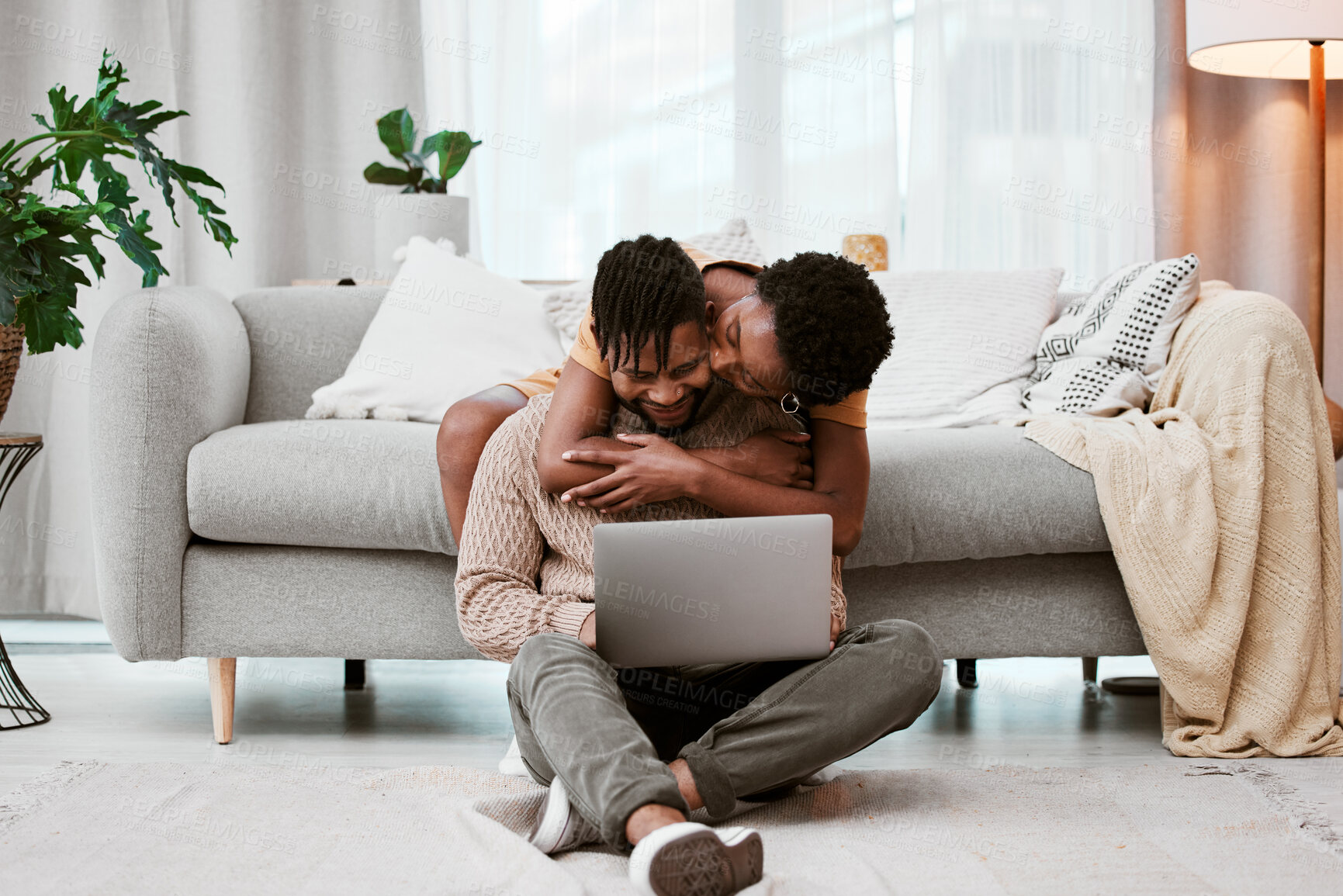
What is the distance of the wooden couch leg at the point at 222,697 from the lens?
5.32 feet

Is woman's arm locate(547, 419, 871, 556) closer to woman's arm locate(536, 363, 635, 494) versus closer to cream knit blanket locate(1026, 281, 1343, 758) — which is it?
woman's arm locate(536, 363, 635, 494)

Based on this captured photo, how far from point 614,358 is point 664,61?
75.6 inches

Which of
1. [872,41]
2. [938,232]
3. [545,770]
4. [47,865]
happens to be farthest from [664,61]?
[47,865]

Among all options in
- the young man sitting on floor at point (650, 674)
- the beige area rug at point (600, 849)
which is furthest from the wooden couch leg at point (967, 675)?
the young man sitting on floor at point (650, 674)

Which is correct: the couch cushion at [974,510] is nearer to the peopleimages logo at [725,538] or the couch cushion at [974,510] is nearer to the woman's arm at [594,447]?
the woman's arm at [594,447]

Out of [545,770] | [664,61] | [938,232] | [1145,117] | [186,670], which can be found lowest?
[186,670]

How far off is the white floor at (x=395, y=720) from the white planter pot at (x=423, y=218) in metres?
0.94

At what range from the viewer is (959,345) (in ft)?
6.89

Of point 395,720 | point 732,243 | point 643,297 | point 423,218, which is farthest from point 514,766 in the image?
point 423,218

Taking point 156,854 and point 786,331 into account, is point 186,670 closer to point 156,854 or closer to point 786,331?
point 156,854

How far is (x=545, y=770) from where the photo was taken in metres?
1.22

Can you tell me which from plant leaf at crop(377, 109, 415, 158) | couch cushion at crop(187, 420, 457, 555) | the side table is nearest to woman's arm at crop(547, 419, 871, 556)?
couch cushion at crop(187, 420, 457, 555)

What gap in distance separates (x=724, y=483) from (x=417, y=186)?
1.52 meters

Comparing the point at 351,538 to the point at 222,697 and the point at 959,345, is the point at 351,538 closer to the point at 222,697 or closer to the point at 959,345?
the point at 222,697
